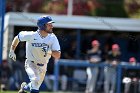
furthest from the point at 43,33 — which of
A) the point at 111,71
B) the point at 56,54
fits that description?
the point at 111,71

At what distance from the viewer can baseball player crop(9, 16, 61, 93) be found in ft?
36.8

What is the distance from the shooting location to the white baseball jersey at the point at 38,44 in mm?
11367

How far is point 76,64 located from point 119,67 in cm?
140

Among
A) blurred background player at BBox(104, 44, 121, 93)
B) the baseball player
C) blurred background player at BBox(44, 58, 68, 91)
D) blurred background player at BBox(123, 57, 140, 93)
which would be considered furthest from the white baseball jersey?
blurred background player at BBox(44, 58, 68, 91)

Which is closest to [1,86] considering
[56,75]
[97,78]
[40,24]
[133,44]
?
[56,75]

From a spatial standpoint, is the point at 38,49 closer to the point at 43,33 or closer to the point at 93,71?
the point at 43,33

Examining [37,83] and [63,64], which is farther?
[63,64]

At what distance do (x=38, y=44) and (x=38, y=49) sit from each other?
10 centimetres

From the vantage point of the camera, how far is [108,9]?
25.0 metres

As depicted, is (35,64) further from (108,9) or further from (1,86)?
(108,9)

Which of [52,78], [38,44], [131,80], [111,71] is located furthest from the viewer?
[52,78]

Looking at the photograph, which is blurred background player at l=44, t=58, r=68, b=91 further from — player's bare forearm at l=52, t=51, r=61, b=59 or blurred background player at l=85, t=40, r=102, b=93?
player's bare forearm at l=52, t=51, r=61, b=59

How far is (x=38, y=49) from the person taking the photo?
11430mm

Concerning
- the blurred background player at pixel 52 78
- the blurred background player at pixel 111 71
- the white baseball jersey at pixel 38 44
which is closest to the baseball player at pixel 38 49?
the white baseball jersey at pixel 38 44
